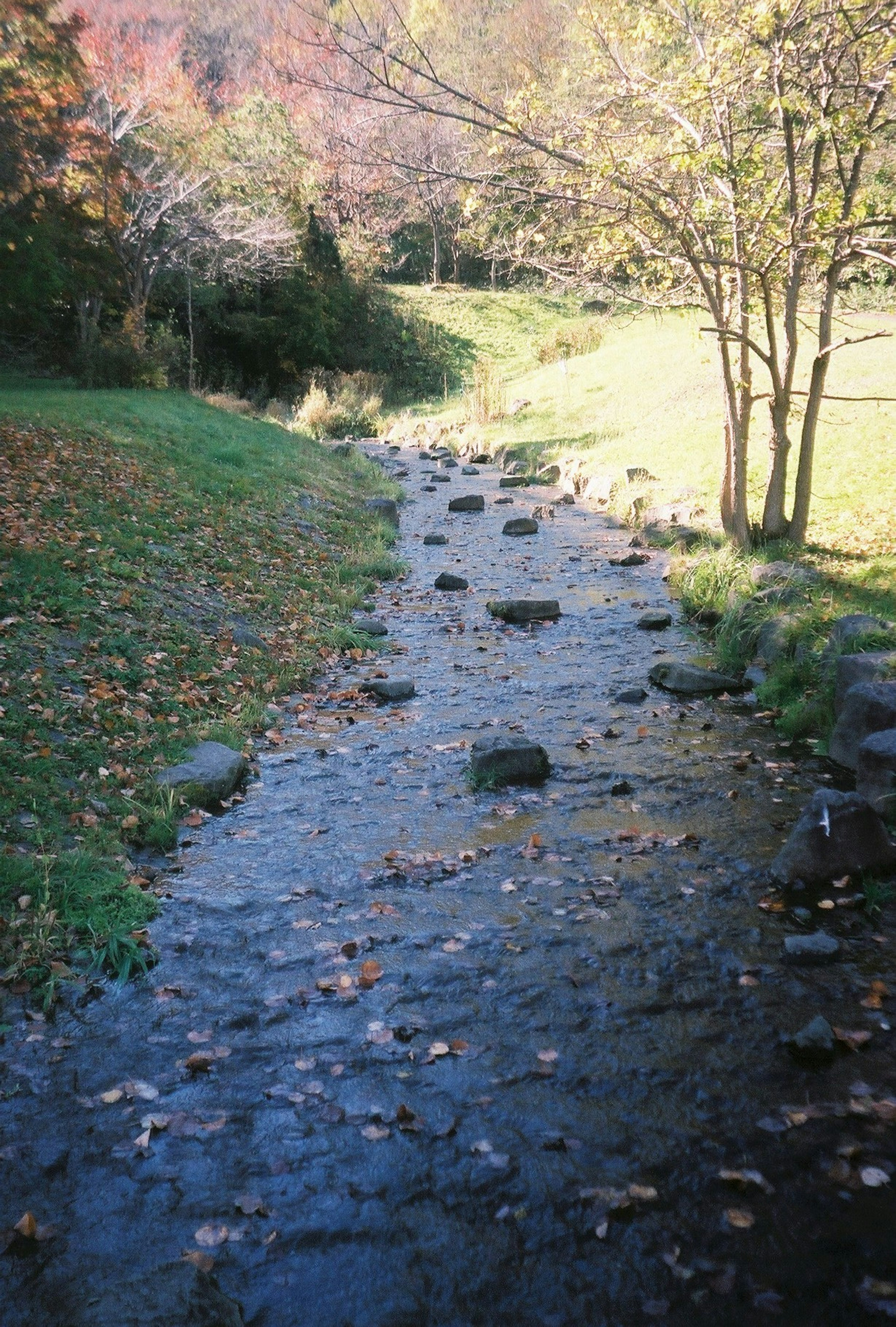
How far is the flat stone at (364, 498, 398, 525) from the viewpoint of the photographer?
16594mm

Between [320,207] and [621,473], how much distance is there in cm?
3123

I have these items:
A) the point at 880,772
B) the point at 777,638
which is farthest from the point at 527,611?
the point at 880,772

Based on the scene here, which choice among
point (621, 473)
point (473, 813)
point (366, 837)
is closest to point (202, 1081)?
point (366, 837)

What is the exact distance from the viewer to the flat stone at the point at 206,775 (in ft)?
20.6

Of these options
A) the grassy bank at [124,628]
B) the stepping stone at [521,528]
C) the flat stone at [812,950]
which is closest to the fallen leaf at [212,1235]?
the grassy bank at [124,628]

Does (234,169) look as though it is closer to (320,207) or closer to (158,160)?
(158,160)

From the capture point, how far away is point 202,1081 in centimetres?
385

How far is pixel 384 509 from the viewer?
16875 millimetres

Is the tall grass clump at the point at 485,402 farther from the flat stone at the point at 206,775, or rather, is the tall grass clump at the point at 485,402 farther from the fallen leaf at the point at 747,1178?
the fallen leaf at the point at 747,1178

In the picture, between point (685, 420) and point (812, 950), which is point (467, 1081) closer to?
point (812, 950)

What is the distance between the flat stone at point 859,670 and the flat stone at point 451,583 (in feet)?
20.0

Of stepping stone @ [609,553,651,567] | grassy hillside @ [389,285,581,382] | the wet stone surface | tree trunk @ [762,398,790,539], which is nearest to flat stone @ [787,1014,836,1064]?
the wet stone surface

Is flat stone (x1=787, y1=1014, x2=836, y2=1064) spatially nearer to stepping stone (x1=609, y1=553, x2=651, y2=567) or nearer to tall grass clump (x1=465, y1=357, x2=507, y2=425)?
stepping stone (x1=609, y1=553, x2=651, y2=567)

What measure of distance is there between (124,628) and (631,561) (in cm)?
756
